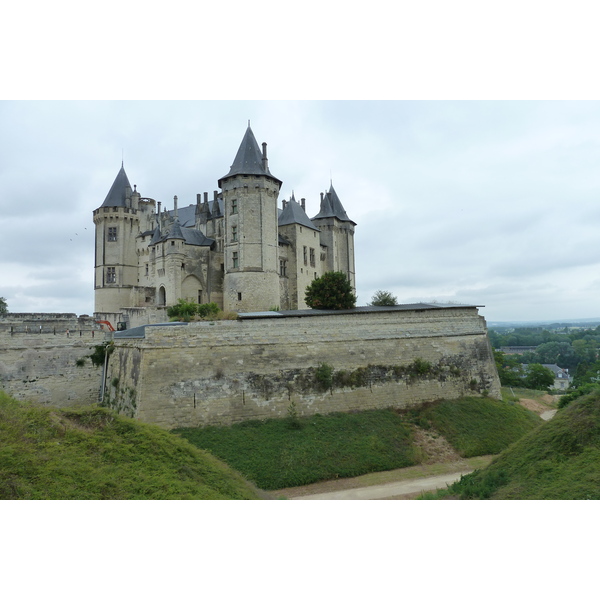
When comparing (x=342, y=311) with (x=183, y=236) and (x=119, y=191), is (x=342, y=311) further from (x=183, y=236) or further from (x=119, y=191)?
(x=119, y=191)

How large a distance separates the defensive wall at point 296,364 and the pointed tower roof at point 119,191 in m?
22.3

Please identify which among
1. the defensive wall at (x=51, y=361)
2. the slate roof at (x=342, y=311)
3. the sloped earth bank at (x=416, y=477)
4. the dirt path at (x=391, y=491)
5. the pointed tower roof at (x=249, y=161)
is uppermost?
the pointed tower roof at (x=249, y=161)

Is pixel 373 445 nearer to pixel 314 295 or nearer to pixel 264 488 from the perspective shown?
pixel 264 488

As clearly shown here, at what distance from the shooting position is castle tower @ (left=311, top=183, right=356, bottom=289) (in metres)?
43.0

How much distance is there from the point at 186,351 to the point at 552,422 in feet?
46.1

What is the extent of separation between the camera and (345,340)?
73.0 feet

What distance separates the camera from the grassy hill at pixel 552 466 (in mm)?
9680

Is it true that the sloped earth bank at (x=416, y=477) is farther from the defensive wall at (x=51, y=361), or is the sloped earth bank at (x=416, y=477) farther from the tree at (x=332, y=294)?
the defensive wall at (x=51, y=361)

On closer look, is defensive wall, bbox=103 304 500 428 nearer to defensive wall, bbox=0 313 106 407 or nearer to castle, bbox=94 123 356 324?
defensive wall, bbox=0 313 106 407

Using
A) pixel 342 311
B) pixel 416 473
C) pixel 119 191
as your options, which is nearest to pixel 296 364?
pixel 342 311

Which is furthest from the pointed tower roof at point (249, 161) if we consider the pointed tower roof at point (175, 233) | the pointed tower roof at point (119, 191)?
the pointed tower roof at point (119, 191)

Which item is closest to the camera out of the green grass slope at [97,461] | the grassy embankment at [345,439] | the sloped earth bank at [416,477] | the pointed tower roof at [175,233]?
the green grass slope at [97,461]

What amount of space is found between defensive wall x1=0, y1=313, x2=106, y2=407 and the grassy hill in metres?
17.2

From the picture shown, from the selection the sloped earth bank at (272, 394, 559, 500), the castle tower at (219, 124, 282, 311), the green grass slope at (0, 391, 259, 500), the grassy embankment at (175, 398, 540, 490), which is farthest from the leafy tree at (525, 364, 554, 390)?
the green grass slope at (0, 391, 259, 500)
